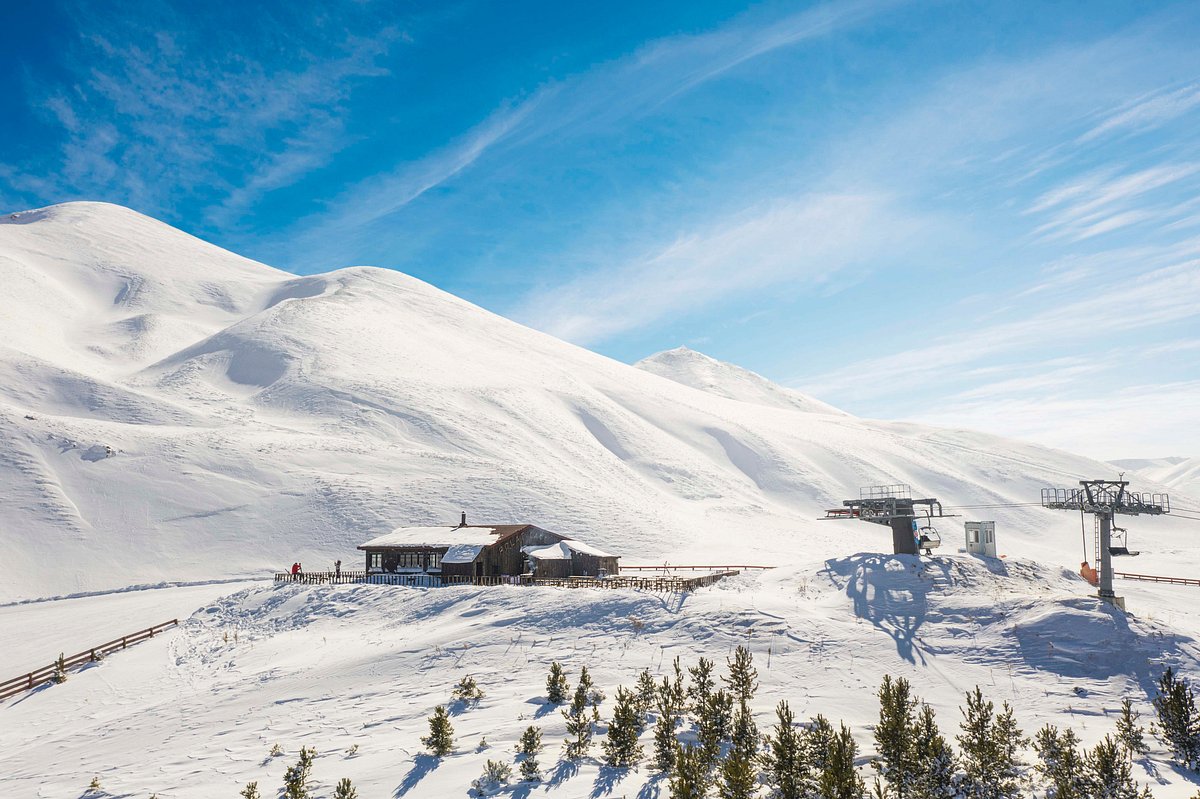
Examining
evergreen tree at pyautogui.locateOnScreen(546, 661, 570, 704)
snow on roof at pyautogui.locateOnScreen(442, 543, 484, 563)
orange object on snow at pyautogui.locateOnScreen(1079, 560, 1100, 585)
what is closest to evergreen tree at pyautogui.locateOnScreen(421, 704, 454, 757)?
evergreen tree at pyautogui.locateOnScreen(546, 661, 570, 704)

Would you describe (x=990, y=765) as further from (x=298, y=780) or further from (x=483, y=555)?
(x=483, y=555)

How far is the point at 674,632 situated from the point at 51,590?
48.6 m

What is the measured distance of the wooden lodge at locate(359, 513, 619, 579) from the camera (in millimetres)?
41750

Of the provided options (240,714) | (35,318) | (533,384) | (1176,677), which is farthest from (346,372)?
(1176,677)

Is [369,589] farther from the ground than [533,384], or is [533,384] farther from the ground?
[533,384]

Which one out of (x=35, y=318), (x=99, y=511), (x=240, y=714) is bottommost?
(x=240, y=714)

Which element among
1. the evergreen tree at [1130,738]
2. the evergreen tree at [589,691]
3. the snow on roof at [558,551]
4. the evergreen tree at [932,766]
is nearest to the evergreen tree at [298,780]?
the evergreen tree at [589,691]

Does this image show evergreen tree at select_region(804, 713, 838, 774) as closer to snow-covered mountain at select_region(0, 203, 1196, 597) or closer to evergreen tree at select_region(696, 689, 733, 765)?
evergreen tree at select_region(696, 689, 733, 765)

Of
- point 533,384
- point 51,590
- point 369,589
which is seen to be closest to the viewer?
point 369,589

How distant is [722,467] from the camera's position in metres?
111

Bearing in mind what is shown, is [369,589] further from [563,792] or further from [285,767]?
[563,792]

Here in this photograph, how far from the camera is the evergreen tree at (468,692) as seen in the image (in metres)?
23.1

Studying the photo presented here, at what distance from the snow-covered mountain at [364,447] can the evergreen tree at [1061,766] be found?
46.3 metres

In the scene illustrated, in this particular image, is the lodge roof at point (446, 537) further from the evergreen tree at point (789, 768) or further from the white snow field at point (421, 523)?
the evergreen tree at point (789, 768)
